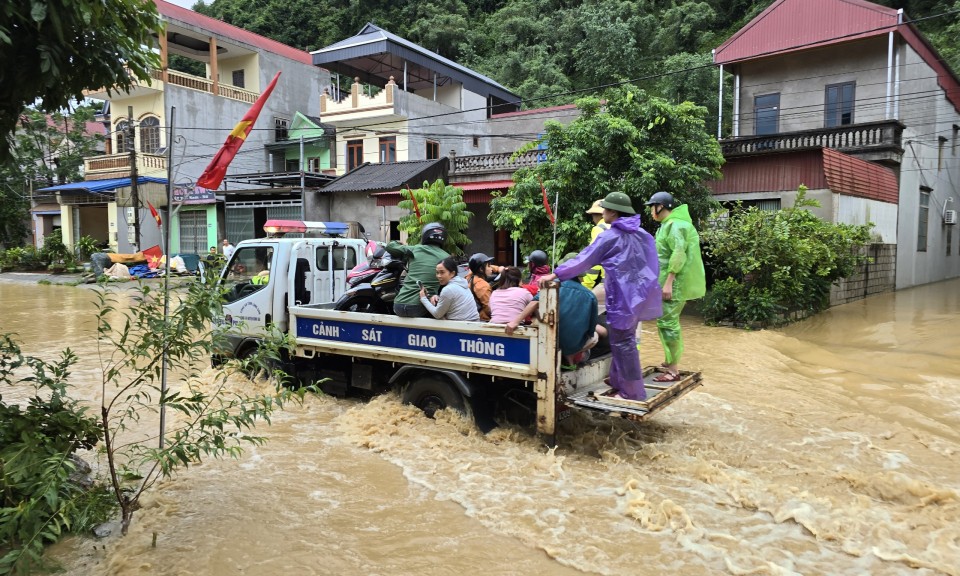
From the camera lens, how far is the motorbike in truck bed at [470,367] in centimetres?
480

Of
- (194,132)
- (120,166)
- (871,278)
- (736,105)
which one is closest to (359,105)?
(194,132)

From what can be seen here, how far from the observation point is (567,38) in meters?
33.1

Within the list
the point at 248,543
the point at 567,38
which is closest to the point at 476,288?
the point at 248,543

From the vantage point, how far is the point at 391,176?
69.8 ft

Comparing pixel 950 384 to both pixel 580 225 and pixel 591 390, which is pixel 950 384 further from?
pixel 580 225

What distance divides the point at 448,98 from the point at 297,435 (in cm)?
2487

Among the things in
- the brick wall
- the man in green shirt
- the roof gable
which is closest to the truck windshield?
the man in green shirt

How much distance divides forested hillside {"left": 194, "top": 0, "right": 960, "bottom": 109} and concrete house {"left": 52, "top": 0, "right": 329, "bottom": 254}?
830 centimetres

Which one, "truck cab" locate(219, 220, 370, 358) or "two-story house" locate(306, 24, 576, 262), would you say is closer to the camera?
"truck cab" locate(219, 220, 370, 358)

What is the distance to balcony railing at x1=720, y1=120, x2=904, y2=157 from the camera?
1596cm

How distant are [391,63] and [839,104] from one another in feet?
56.5

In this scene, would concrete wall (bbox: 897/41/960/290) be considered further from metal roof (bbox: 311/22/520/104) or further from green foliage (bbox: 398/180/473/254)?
metal roof (bbox: 311/22/520/104)

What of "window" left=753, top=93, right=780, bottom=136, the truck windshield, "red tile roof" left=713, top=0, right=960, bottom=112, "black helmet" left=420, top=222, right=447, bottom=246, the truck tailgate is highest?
"red tile roof" left=713, top=0, right=960, bottom=112

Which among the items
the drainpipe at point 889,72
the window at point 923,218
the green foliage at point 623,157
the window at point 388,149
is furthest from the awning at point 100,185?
the window at point 923,218
